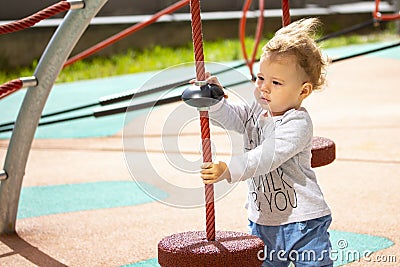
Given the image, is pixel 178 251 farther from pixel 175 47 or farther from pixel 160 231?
pixel 175 47

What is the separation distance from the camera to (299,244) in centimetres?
169

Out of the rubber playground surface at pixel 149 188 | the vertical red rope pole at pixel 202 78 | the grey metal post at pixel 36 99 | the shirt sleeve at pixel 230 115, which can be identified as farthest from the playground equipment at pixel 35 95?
the vertical red rope pole at pixel 202 78

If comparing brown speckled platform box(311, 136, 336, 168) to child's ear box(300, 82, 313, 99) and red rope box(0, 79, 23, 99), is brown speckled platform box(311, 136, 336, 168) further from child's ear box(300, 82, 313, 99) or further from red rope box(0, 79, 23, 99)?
red rope box(0, 79, 23, 99)

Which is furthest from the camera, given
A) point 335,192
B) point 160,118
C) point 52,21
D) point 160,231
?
point 52,21

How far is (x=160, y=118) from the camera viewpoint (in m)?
4.46

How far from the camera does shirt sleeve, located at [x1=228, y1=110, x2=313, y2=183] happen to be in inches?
61.6

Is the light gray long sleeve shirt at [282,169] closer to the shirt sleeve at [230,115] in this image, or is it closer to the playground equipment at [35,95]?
the shirt sleeve at [230,115]

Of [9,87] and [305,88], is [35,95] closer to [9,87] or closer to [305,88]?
[9,87]

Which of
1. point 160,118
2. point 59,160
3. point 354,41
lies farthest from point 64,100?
point 354,41

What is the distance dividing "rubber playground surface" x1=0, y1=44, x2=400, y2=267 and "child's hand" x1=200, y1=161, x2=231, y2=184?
0.09 m

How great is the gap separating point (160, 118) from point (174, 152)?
274 centimetres

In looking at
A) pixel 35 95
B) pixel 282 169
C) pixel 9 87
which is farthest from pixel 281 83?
pixel 35 95

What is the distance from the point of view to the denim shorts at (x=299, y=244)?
169 cm

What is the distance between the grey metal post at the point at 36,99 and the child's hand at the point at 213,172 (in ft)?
3.18
